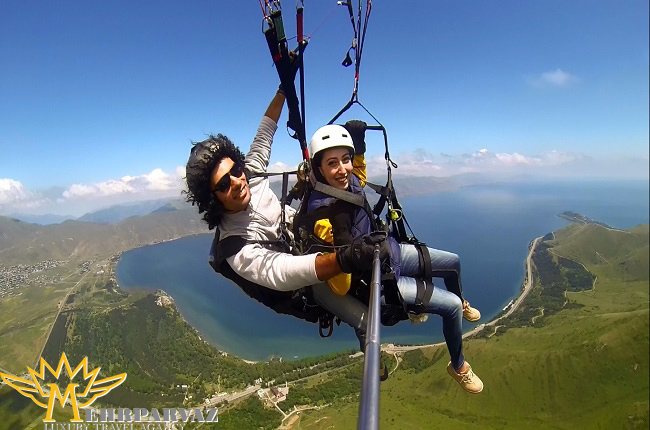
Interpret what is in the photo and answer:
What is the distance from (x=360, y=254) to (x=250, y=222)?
1102mm

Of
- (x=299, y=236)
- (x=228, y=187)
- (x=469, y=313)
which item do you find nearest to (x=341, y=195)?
(x=299, y=236)

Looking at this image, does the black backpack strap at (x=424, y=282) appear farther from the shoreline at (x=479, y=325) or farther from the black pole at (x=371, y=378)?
the shoreline at (x=479, y=325)

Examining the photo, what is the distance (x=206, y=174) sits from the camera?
2.57m

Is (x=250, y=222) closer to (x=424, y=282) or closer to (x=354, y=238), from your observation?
(x=354, y=238)

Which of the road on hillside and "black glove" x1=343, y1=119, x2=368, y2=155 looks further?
the road on hillside

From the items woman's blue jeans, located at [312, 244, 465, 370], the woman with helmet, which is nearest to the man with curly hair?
woman's blue jeans, located at [312, 244, 465, 370]

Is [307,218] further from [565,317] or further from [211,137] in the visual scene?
[565,317]

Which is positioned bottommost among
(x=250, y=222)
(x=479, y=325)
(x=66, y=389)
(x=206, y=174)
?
(x=66, y=389)

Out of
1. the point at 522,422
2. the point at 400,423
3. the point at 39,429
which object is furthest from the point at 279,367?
the point at 522,422

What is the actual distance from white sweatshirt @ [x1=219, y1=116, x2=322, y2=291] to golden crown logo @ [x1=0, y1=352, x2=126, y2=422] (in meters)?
38.0

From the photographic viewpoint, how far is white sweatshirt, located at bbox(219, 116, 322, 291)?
2.05 m

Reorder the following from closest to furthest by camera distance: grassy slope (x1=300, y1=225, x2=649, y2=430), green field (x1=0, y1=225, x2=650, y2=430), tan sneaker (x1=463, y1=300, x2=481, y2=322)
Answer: tan sneaker (x1=463, y1=300, x2=481, y2=322) < grassy slope (x1=300, y1=225, x2=649, y2=430) < green field (x1=0, y1=225, x2=650, y2=430)

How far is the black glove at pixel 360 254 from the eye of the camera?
1.89 meters

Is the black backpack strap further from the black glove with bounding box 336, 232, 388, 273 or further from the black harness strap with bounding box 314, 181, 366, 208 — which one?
the black glove with bounding box 336, 232, 388, 273
